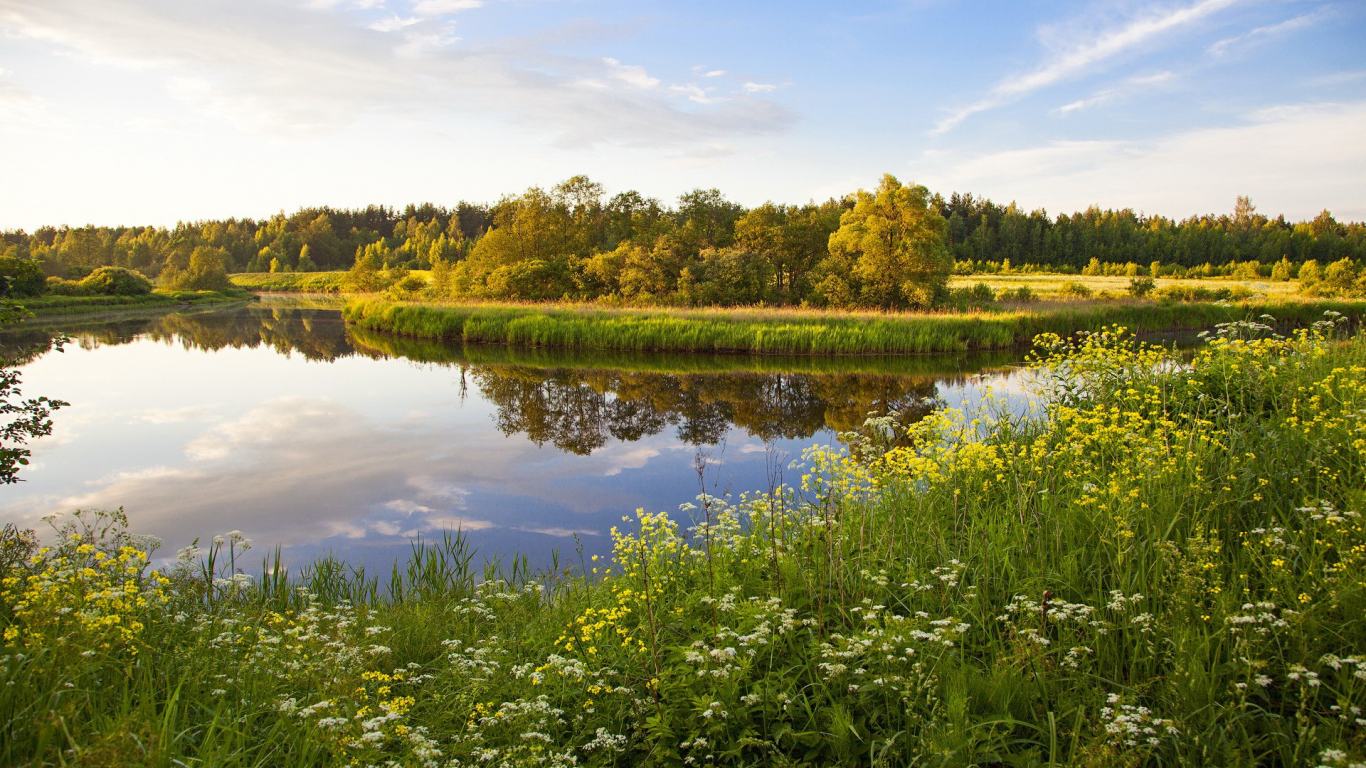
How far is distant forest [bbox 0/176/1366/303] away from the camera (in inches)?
1432

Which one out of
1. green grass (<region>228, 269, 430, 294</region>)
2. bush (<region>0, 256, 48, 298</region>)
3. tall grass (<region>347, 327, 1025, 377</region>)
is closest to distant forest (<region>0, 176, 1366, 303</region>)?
bush (<region>0, 256, 48, 298</region>)

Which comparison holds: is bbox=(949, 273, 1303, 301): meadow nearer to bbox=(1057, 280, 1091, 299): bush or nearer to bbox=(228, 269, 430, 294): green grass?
bbox=(1057, 280, 1091, 299): bush

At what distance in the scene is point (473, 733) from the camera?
279cm

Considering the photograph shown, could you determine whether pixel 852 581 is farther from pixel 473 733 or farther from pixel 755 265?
pixel 755 265

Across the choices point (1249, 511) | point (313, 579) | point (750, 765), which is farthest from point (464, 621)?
point (1249, 511)

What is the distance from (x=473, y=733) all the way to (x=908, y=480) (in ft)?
12.2

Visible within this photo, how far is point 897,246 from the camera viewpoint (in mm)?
32031

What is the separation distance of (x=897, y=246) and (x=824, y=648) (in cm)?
3183

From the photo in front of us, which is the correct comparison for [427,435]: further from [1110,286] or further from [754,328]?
[1110,286]

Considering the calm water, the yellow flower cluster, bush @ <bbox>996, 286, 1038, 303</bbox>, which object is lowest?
the calm water

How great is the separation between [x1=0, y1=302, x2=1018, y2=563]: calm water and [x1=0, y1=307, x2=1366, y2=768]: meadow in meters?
1.16

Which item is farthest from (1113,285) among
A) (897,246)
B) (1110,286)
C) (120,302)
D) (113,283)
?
(113,283)

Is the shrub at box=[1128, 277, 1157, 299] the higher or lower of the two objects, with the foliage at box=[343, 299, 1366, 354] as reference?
higher

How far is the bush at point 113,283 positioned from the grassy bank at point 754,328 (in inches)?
1268
